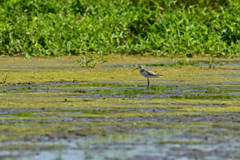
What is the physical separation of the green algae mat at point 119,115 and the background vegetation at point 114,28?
9.63 feet

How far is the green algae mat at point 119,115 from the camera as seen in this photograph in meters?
4.41

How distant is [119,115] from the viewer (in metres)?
5.88

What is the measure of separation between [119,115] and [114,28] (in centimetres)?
905

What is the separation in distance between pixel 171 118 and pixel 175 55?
795 centimetres

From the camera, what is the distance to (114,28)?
14.7 meters

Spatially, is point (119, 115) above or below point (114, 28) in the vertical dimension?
below

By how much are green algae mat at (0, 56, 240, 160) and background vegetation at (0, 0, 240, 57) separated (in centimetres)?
293

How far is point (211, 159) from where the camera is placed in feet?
13.4

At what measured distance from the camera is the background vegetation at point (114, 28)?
13.6m

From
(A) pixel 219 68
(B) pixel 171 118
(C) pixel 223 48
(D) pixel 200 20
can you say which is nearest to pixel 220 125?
(B) pixel 171 118

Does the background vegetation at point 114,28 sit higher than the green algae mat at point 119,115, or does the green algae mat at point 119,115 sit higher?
the background vegetation at point 114,28

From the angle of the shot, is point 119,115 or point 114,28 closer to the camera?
point 119,115

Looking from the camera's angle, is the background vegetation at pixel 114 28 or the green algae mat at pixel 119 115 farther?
the background vegetation at pixel 114 28

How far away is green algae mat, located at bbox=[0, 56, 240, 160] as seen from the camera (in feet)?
14.5
